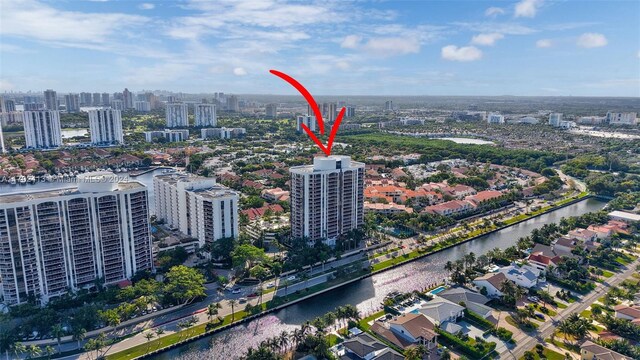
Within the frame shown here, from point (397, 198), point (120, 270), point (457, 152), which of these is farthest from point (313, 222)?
point (457, 152)

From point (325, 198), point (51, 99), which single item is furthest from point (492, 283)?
point (51, 99)

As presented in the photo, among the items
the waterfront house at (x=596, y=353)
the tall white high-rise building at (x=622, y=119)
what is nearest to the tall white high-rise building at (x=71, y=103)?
the waterfront house at (x=596, y=353)

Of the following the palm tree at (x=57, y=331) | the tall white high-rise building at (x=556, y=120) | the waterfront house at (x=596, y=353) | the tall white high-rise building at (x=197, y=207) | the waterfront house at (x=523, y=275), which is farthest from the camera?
the tall white high-rise building at (x=556, y=120)

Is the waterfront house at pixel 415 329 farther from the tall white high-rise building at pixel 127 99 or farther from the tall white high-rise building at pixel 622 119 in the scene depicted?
the tall white high-rise building at pixel 127 99

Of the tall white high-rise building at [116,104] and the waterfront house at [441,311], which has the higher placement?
the tall white high-rise building at [116,104]

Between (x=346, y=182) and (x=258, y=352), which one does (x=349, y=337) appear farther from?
(x=346, y=182)

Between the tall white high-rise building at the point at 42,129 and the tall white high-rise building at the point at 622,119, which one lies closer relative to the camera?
the tall white high-rise building at the point at 42,129

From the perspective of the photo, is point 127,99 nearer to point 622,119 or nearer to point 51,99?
point 51,99
